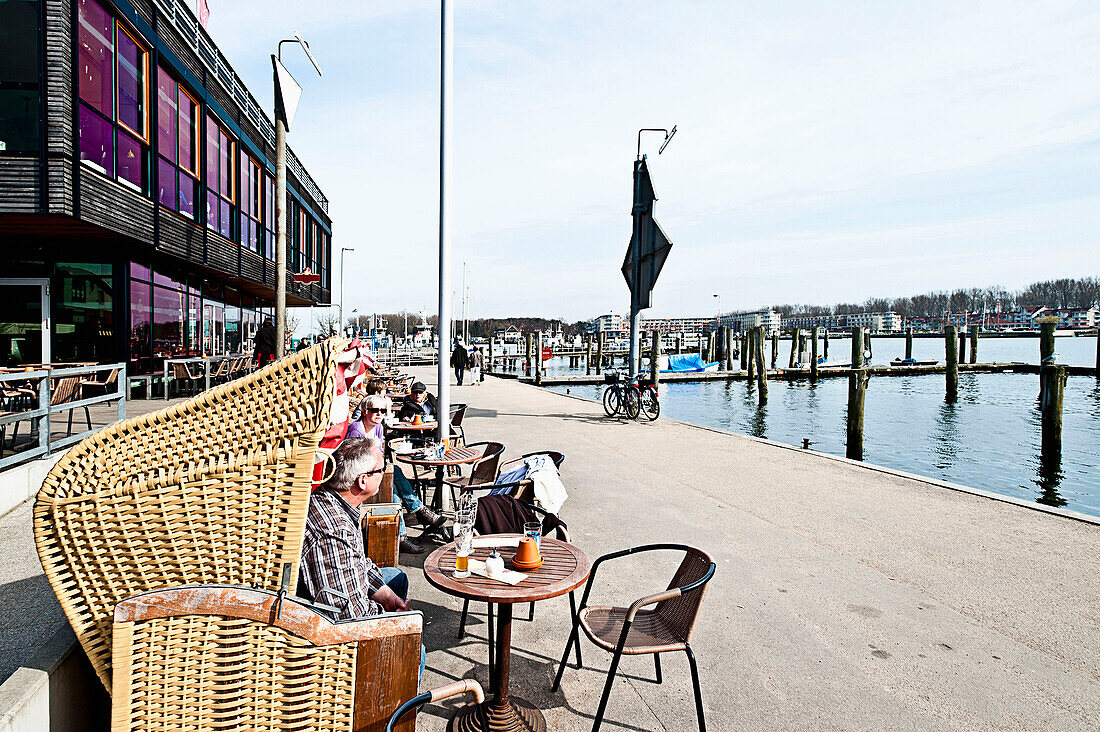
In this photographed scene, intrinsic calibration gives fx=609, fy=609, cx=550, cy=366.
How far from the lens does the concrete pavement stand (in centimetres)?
296

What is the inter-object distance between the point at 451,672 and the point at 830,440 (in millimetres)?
16377

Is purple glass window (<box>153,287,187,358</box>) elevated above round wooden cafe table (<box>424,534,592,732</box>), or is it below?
above

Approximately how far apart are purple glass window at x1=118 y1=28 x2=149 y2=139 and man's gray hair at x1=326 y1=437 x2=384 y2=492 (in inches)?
440

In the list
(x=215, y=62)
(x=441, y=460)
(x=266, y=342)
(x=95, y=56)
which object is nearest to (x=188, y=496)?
(x=441, y=460)

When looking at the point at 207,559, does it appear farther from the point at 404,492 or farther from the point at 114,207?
the point at 114,207

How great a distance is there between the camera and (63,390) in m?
6.33

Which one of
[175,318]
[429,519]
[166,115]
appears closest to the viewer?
[429,519]

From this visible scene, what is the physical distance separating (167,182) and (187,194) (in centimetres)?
123

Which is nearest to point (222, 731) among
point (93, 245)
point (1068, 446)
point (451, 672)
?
point (451, 672)

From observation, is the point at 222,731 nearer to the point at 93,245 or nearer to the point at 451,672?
the point at 451,672

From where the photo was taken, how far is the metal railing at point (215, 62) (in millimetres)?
12727

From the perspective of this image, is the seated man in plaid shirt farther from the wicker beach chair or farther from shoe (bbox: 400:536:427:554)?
shoe (bbox: 400:536:427:554)

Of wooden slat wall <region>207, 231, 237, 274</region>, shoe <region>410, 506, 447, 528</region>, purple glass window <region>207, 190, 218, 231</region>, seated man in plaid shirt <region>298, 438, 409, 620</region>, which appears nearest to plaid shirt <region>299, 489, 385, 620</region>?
seated man in plaid shirt <region>298, 438, 409, 620</region>

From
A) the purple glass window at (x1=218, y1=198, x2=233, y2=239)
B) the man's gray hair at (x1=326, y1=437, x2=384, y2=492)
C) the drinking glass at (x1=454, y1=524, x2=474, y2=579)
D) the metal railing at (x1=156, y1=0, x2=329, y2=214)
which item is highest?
the metal railing at (x1=156, y1=0, x2=329, y2=214)
